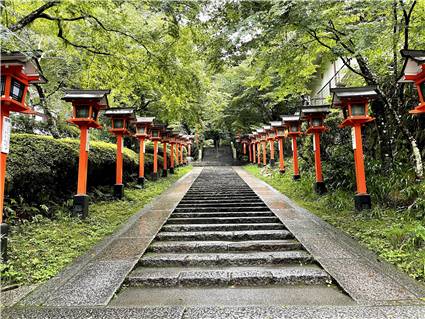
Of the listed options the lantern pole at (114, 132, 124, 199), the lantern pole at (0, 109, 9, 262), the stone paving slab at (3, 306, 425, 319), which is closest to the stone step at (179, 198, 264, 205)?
the lantern pole at (114, 132, 124, 199)

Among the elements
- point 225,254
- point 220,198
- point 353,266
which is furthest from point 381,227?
point 220,198

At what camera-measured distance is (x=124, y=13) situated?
7270 millimetres

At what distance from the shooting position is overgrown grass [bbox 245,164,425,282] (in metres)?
4.27

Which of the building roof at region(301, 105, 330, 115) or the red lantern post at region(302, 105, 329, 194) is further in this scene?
the building roof at region(301, 105, 330, 115)

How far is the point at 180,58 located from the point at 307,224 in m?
5.63

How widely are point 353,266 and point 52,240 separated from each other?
17.1 feet

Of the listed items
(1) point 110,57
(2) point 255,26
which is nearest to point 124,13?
(1) point 110,57

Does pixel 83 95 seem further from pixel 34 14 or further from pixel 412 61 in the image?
pixel 412 61

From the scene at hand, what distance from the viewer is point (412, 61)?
4949 mm

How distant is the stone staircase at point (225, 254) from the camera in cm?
395

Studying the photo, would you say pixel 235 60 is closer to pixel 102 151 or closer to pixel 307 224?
pixel 307 224

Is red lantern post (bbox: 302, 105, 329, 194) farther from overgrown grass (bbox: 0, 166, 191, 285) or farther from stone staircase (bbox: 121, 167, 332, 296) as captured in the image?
overgrown grass (bbox: 0, 166, 191, 285)

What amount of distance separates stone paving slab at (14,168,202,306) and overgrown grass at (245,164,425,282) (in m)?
4.03

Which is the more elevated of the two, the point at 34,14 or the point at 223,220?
the point at 34,14
